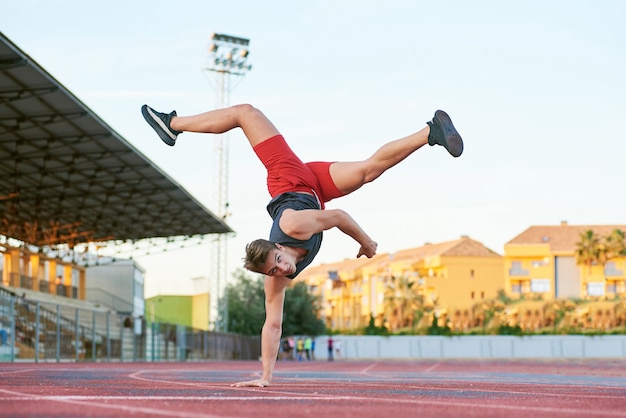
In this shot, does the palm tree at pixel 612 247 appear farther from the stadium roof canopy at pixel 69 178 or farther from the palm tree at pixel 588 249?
the stadium roof canopy at pixel 69 178

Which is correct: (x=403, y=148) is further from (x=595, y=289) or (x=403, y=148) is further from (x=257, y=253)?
(x=595, y=289)

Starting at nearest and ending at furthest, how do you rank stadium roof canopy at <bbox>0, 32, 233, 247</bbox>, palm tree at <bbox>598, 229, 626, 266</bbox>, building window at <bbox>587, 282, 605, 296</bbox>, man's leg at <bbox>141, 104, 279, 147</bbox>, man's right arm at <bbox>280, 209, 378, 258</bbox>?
1. man's right arm at <bbox>280, 209, 378, 258</bbox>
2. man's leg at <bbox>141, 104, 279, 147</bbox>
3. stadium roof canopy at <bbox>0, 32, 233, 247</bbox>
4. palm tree at <bbox>598, 229, 626, 266</bbox>
5. building window at <bbox>587, 282, 605, 296</bbox>

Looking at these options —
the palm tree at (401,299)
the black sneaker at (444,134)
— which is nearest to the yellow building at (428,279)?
the palm tree at (401,299)

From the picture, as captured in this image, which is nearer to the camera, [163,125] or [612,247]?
[163,125]

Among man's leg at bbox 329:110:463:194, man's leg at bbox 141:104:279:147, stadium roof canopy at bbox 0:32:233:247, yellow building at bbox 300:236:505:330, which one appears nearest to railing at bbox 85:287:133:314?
stadium roof canopy at bbox 0:32:233:247

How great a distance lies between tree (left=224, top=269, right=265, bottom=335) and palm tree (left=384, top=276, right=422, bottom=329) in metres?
20.3

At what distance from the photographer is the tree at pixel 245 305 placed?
246 ft

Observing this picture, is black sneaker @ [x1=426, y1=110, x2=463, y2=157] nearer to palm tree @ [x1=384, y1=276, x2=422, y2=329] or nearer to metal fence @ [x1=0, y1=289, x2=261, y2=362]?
metal fence @ [x1=0, y1=289, x2=261, y2=362]

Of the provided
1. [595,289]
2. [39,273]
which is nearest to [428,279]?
[595,289]

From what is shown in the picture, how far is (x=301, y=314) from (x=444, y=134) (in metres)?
68.8

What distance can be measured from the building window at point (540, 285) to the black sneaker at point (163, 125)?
9378cm

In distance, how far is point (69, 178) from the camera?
35000 millimetres

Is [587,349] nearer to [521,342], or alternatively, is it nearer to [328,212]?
[521,342]

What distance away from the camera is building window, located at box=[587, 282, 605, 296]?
96.2 meters
